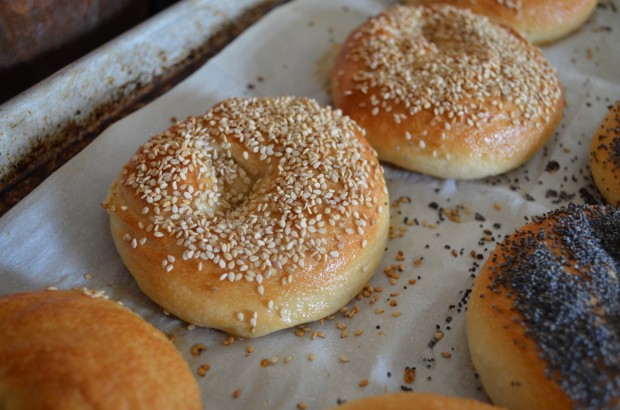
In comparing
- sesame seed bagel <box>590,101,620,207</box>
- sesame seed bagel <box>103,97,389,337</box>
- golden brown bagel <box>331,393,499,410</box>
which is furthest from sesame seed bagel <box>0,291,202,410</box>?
sesame seed bagel <box>590,101,620,207</box>

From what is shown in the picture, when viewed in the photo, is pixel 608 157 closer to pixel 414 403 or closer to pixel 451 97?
pixel 451 97

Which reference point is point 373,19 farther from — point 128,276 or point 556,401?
point 556,401

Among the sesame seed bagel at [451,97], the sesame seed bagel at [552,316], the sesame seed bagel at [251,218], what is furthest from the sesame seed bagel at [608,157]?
the sesame seed bagel at [251,218]

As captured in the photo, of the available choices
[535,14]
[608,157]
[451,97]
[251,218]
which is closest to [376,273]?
[251,218]

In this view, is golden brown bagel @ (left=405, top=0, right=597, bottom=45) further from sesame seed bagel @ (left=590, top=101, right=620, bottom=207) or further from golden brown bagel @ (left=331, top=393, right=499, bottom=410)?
golden brown bagel @ (left=331, top=393, right=499, bottom=410)

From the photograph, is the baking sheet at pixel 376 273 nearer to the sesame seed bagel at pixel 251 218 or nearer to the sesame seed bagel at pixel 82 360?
the sesame seed bagel at pixel 251 218

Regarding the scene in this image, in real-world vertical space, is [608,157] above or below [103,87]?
below
